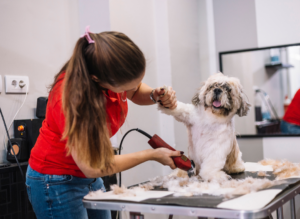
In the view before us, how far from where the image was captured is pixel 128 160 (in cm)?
103

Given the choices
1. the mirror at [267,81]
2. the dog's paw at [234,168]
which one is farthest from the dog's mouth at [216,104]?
the mirror at [267,81]

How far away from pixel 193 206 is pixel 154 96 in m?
0.59

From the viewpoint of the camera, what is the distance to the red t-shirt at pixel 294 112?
2.61m

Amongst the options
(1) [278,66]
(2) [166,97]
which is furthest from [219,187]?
(1) [278,66]

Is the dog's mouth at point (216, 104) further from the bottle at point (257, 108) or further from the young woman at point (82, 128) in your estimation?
the bottle at point (257, 108)

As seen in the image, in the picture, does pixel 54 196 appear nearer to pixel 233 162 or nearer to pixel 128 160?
pixel 128 160

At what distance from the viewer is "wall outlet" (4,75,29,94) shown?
169cm

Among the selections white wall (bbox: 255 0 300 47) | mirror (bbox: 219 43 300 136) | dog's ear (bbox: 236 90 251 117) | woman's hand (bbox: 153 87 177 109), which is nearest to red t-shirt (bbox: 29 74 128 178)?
woman's hand (bbox: 153 87 177 109)

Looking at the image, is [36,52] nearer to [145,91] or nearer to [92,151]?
[145,91]

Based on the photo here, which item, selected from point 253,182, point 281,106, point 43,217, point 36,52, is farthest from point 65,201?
point 281,106

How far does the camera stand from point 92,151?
0.96m

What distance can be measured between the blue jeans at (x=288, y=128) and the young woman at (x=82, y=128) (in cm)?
189

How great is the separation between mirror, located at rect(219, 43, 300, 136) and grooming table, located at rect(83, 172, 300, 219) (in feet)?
5.72

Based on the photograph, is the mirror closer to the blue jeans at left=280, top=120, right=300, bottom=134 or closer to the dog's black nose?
the blue jeans at left=280, top=120, right=300, bottom=134
